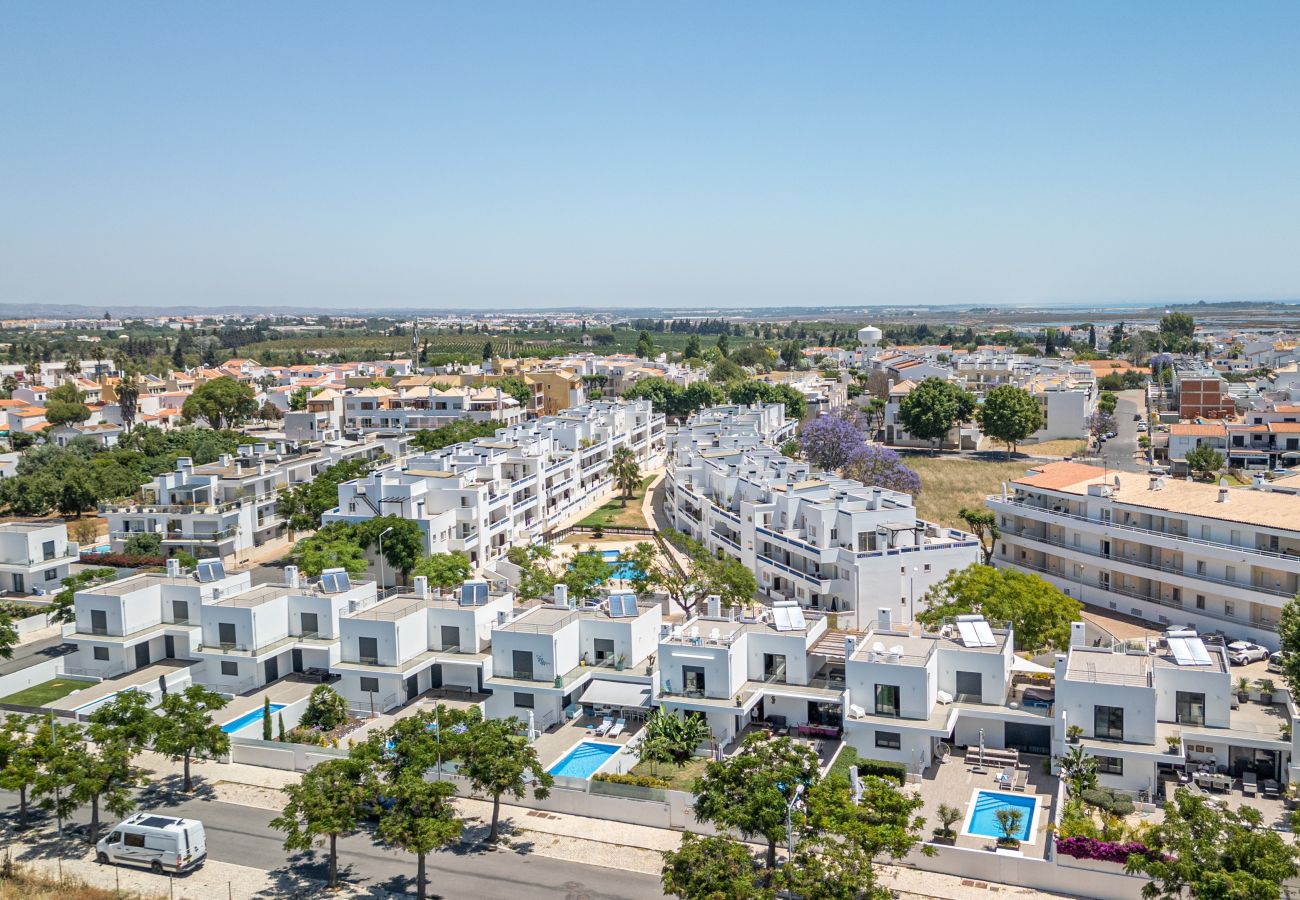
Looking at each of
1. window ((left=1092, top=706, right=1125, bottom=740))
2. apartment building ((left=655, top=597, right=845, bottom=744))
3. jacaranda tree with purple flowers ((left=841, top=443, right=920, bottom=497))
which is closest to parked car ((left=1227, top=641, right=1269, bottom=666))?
window ((left=1092, top=706, right=1125, bottom=740))

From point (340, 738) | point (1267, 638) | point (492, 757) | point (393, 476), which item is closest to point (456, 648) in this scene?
point (340, 738)

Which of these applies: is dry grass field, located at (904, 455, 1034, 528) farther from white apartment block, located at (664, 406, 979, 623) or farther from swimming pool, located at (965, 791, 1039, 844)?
swimming pool, located at (965, 791, 1039, 844)

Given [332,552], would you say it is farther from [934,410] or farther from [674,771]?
[934,410]

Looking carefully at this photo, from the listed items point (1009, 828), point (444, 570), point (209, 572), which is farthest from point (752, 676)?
point (209, 572)

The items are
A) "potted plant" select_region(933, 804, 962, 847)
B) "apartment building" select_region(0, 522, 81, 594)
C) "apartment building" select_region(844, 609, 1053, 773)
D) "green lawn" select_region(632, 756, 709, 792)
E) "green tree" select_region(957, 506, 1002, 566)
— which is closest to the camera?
"potted plant" select_region(933, 804, 962, 847)

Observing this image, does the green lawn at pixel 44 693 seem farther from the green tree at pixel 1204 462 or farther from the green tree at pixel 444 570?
the green tree at pixel 1204 462
